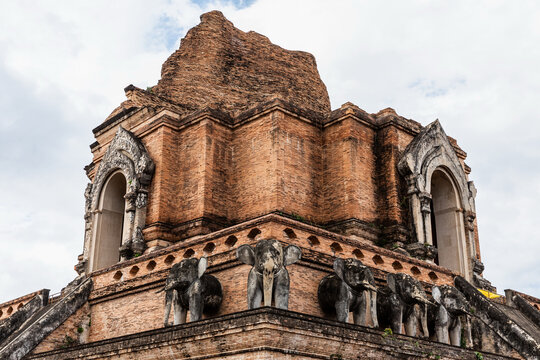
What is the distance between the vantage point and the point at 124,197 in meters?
16.6

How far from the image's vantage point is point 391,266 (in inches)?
507

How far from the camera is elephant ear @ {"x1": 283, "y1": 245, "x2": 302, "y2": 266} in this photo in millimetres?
10312

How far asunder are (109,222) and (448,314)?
9705mm

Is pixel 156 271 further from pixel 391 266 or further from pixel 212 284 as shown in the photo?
pixel 391 266

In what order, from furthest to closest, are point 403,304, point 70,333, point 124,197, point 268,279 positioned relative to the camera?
point 124,197 → point 70,333 → point 403,304 → point 268,279

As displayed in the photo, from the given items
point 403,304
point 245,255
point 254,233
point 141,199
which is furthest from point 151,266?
point 403,304

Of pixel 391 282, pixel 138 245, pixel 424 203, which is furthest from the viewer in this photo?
pixel 424 203

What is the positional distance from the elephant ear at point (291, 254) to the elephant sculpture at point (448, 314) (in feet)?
9.68

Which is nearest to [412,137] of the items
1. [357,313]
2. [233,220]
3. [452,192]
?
[452,192]

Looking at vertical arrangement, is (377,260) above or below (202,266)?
above

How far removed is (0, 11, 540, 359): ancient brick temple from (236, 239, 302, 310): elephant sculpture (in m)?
0.03

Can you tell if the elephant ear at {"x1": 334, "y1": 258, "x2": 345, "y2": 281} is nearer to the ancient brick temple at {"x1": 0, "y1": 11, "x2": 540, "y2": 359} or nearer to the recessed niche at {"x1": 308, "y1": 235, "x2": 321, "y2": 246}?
the ancient brick temple at {"x1": 0, "y1": 11, "x2": 540, "y2": 359}

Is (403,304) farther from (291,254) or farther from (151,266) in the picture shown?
(151,266)

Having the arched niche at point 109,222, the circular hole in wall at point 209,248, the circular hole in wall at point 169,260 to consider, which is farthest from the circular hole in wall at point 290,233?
the arched niche at point 109,222
